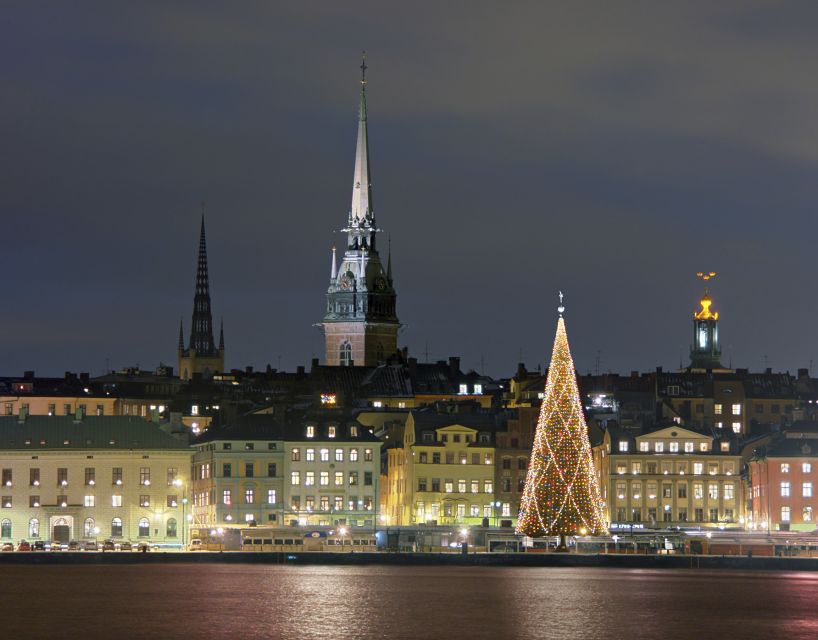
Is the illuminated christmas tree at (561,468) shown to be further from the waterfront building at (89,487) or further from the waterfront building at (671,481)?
the waterfront building at (89,487)

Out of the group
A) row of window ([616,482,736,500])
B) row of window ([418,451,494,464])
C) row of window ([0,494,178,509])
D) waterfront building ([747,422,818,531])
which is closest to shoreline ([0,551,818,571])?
row of window ([0,494,178,509])

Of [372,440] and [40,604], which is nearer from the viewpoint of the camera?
[40,604]

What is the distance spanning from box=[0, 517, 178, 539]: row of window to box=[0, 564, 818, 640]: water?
451 inches

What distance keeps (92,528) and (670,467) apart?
3161cm

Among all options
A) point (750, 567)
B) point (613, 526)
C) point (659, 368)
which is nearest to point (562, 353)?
point (750, 567)

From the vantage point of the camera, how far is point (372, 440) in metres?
153

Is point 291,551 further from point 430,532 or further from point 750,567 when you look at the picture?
point 750,567

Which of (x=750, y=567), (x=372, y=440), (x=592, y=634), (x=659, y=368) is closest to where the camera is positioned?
(x=592, y=634)

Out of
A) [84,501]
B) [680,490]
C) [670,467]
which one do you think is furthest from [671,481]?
[84,501]

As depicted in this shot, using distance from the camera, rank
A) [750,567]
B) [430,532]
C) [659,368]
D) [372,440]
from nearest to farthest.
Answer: [750,567] → [430,532] → [372,440] → [659,368]

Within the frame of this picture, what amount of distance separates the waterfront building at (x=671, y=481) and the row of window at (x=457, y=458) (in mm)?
7104

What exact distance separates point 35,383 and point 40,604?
269 feet

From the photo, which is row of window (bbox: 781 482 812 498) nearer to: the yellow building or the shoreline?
the shoreline

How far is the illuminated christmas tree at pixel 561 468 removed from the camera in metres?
122
